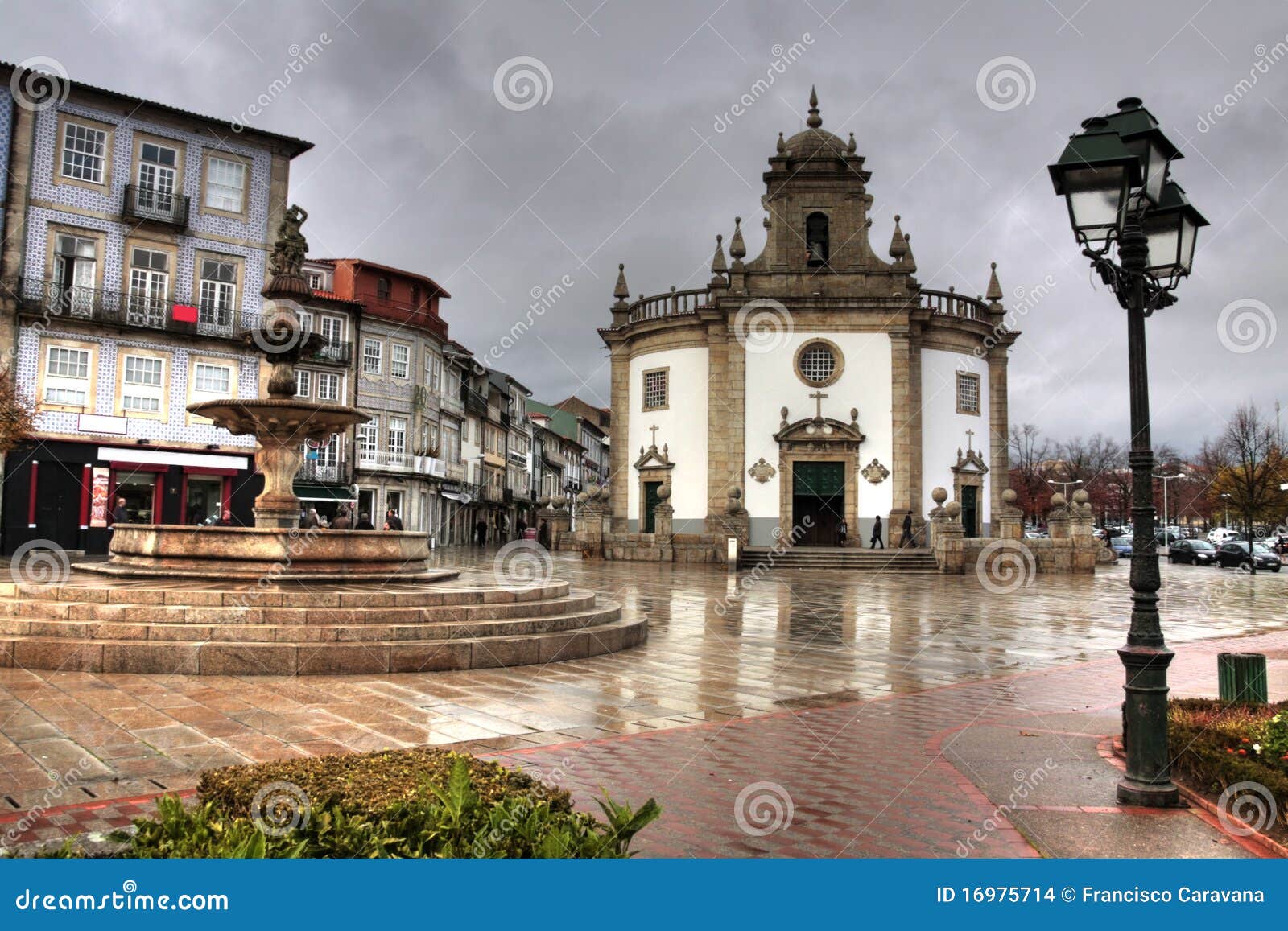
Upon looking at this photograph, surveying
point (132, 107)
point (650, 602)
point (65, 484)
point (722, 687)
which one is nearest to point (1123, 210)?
point (722, 687)

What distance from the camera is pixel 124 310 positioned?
95.6ft

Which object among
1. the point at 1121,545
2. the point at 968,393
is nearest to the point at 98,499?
the point at 968,393

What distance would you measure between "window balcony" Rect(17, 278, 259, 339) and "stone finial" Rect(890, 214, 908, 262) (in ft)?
74.7

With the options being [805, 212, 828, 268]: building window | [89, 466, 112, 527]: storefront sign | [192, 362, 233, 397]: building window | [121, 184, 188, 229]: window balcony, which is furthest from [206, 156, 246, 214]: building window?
[805, 212, 828, 268]: building window

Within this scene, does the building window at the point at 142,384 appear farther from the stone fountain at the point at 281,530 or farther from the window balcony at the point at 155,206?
the stone fountain at the point at 281,530

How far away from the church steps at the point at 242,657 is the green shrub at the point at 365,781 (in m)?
5.13

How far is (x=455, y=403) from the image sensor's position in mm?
52750

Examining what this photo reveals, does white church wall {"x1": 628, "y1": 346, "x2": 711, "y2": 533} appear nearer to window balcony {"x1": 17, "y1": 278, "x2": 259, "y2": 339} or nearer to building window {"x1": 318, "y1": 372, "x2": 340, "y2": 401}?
building window {"x1": 318, "y1": 372, "x2": 340, "y2": 401}

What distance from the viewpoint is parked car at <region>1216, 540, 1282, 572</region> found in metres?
38.3

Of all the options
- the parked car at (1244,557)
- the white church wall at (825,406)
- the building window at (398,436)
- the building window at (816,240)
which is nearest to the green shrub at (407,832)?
the white church wall at (825,406)

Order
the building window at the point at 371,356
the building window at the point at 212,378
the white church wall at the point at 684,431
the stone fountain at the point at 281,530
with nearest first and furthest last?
1. the stone fountain at the point at 281,530
2. the building window at the point at 212,378
3. the white church wall at the point at 684,431
4. the building window at the point at 371,356

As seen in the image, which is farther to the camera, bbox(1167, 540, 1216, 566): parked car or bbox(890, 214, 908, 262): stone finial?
bbox(1167, 540, 1216, 566): parked car

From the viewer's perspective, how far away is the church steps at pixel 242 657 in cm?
856

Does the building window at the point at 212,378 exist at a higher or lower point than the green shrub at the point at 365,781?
higher
